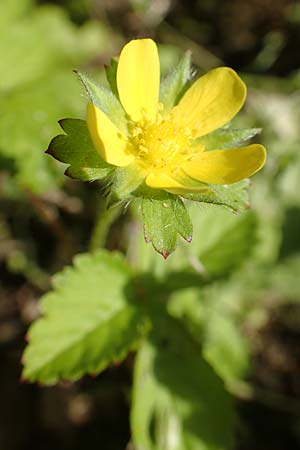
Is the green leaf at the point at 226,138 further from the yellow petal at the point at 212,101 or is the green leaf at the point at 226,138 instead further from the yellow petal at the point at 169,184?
the yellow petal at the point at 169,184

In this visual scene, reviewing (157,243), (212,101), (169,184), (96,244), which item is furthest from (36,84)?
(157,243)

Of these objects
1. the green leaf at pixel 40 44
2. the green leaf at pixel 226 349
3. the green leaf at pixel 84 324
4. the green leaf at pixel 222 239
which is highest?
the green leaf at pixel 40 44

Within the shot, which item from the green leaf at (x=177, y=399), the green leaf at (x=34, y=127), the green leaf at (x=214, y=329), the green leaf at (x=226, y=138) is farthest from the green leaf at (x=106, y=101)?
the green leaf at (x=214, y=329)

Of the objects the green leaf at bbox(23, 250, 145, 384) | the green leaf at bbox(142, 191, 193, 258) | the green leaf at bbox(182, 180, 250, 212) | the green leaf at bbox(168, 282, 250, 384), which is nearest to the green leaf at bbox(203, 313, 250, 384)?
the green leaf at bbox(168, 282, 250, 384)

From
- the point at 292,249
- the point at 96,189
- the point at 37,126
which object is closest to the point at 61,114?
the point at 37,126

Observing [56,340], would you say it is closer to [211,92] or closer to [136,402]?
[136,402]

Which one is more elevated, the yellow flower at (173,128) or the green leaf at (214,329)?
the yellow flower at (173,128)
